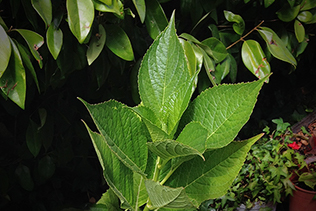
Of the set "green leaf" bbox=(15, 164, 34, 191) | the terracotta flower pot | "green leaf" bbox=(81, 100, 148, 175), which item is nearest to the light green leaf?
"green leaf" bbox=(81, 100, 148, 175)

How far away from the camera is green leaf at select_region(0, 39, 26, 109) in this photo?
59 centimetres

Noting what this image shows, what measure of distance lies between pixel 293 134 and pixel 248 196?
0.49 metres

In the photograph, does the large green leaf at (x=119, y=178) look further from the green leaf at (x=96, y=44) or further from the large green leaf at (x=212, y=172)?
the green leaf at (x=96, y=44)

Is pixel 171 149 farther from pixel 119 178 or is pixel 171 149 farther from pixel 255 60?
pixel 255 60

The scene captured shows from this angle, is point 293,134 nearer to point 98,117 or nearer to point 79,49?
point 79,49

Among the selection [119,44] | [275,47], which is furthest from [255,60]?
[119,44]

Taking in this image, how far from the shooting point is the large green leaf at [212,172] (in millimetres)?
380

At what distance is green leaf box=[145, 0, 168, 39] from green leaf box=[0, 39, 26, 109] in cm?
39

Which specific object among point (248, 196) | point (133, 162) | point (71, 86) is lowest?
point (248, 196)

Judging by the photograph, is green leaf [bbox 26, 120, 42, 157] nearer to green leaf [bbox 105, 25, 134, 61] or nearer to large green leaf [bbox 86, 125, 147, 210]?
green leaf [bbox 105, 25, 134, 61]

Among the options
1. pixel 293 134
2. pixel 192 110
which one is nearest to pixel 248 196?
pixel 293 134

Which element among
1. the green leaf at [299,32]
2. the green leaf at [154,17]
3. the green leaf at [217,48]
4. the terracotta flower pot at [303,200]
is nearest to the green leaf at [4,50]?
the green leaf at [154,17]

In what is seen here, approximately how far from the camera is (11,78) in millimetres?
593

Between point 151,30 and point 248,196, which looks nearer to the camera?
point 151,30
